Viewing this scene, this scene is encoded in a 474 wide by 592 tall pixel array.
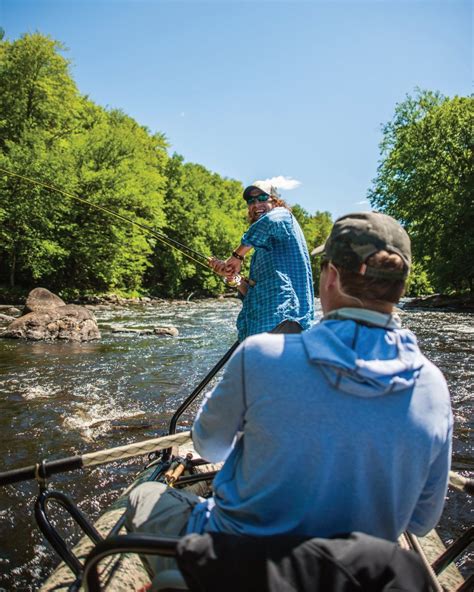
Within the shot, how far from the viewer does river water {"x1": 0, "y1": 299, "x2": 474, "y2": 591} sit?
3.42 meters

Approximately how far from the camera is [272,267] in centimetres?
355

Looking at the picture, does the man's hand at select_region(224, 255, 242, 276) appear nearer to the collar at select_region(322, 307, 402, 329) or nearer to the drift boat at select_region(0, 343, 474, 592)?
the drift boat at select_region(0, 343, 474, 592)

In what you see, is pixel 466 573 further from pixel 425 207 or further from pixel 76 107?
pixel 76 107

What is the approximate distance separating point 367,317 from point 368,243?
0.23 m

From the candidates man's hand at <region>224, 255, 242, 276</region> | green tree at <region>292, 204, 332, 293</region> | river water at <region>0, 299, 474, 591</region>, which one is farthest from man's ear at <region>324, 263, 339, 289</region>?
green tree at <region>292, 204, 332, 293</region>

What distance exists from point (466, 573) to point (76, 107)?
1349 inches

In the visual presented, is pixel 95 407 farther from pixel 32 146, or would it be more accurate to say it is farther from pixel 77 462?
pixel 32 146

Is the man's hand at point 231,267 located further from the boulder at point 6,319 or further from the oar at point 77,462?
the boulder at point 6,319

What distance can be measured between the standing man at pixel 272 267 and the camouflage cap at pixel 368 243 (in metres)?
2.14

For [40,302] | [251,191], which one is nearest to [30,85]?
[40,302]

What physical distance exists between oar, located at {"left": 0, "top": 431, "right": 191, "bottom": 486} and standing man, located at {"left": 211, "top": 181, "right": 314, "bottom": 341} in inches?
55.6

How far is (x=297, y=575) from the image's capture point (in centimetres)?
92

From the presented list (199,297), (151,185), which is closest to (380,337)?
(151,185)

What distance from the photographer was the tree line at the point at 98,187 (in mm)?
23594
